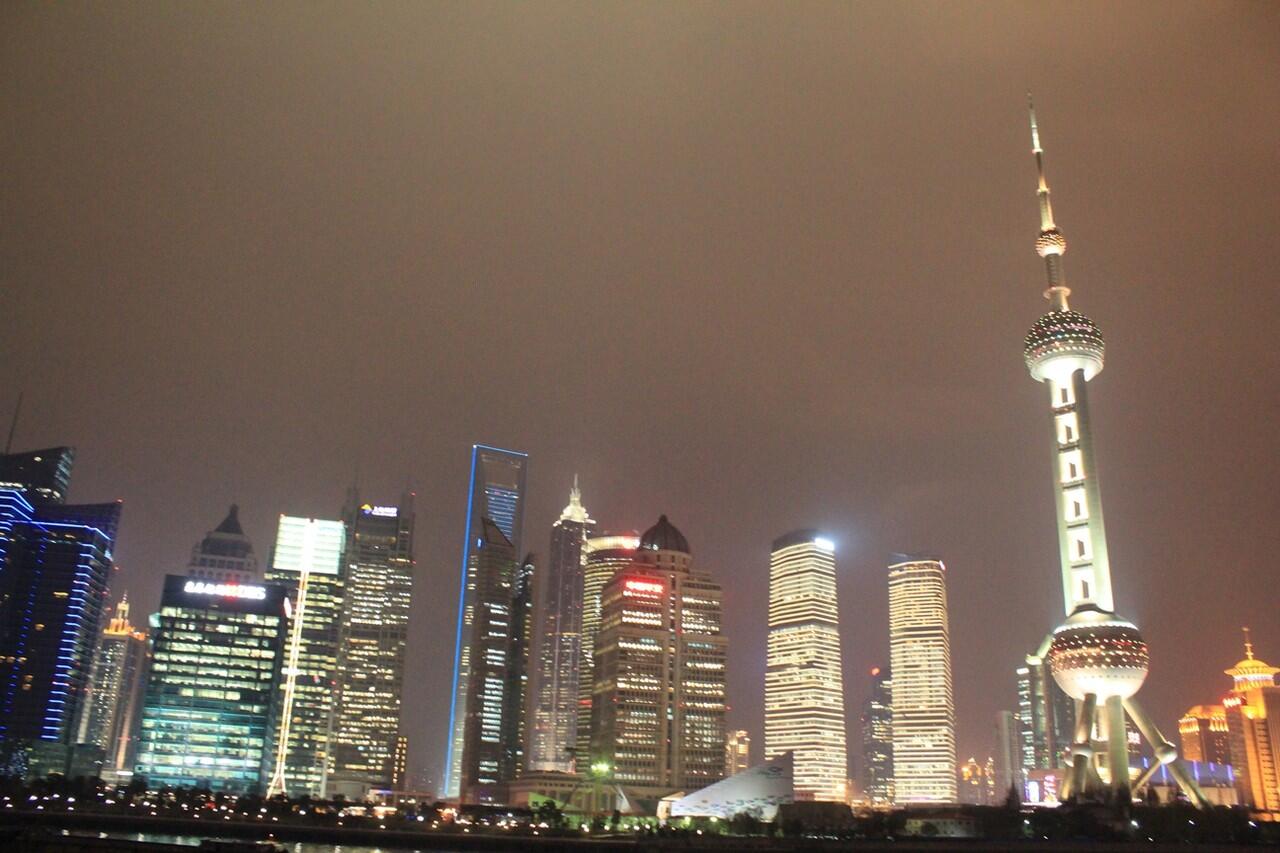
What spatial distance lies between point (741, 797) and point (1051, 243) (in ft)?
328

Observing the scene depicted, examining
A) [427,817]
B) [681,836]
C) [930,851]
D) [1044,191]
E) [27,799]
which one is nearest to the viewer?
[930,851]

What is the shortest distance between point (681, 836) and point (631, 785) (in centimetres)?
6019

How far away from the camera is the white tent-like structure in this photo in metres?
168

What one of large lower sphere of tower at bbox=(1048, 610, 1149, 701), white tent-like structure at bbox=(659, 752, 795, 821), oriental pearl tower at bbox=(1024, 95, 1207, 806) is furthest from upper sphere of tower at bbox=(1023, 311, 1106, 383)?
white tent-like structure at bbox=(659, 752, 795, 821)

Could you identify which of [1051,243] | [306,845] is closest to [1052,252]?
[1051,243]

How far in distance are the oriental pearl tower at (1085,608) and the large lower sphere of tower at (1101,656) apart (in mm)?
138

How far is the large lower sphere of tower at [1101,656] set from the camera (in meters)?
153

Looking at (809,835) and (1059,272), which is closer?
(809,835)

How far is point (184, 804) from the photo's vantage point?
165000mm

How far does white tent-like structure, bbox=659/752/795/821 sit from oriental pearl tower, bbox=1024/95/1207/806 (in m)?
41.5

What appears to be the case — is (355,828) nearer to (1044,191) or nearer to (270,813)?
(270,813)

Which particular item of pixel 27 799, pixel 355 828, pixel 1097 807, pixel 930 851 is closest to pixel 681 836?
pixel 930 851

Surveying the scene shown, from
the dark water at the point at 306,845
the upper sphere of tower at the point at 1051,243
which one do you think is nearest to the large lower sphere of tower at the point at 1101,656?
the upper sphere of tower at the point at 1051,243

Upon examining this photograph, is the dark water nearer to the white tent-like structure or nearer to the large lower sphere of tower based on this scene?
the white tent-like structure
